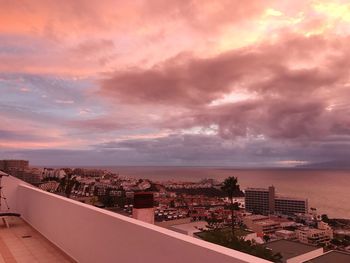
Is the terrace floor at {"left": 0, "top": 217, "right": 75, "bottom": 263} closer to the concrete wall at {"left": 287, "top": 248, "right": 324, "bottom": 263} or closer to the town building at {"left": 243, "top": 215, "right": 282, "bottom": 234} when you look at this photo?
the concrete wall at {"left": 287, "top": 248, "right": 324, "bottom": 263}

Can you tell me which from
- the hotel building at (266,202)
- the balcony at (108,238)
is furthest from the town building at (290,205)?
the balcony at (108,238)

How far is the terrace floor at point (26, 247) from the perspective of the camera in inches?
159

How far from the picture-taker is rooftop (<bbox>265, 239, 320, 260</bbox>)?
2094cm

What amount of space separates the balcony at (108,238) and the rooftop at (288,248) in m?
18.2

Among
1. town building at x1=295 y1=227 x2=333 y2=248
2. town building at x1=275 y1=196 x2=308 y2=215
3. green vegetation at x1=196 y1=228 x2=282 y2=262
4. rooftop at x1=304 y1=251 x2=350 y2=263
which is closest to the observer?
green vegetation at x1=196 y1=228 x2=282 y2=262

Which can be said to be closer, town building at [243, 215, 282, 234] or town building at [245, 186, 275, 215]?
town building at [243, 215, 282, 234]

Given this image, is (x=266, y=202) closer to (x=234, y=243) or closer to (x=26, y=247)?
(x=234, y=243)

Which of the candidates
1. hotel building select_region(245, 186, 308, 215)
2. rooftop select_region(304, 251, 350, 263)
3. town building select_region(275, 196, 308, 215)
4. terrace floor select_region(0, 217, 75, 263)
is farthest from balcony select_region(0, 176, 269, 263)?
hotel building select_region(245, 186, 308, 215)

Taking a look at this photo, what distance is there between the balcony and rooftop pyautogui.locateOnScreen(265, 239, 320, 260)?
18190mm

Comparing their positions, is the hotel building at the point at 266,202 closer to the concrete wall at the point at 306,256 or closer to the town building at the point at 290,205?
the town building at the point at 290,205

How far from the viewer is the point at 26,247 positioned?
15.3ft

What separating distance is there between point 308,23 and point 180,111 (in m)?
37.9

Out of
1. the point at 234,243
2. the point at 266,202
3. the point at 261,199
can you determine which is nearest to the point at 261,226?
the point at 234,243

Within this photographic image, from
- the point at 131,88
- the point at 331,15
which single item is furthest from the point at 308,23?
the point at 131,88
